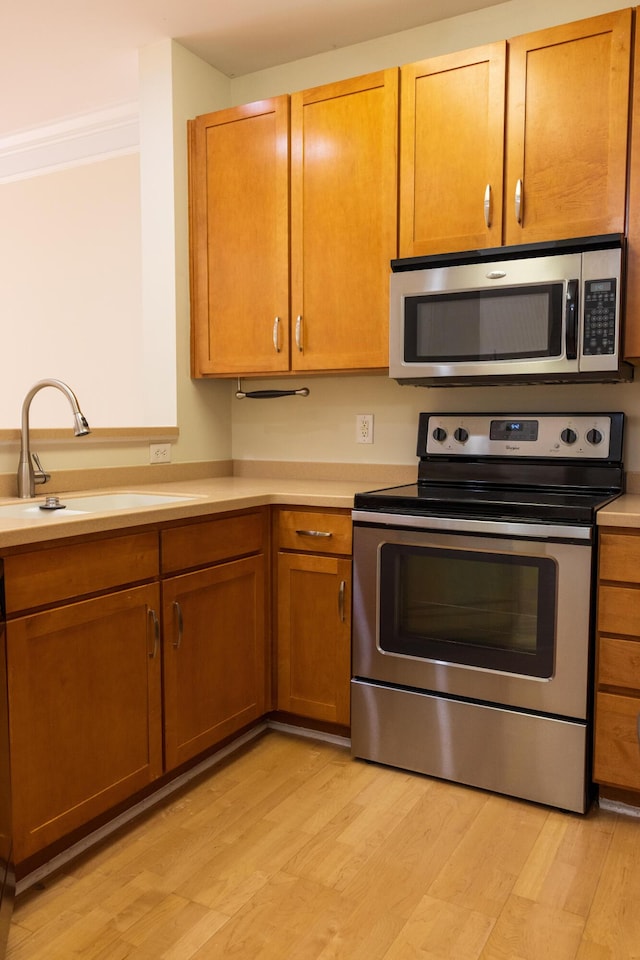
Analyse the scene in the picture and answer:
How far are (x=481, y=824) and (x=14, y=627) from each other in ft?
4.30

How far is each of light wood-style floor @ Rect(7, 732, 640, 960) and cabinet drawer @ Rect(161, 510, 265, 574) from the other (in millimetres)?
679

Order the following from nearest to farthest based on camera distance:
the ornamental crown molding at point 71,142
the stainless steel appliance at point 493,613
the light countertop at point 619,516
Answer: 1. the light countertop at point 619,516
2. the stainless steel appliance at point 493,613
3. the ornamental crown molding at point 71,142

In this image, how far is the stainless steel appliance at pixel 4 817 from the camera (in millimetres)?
1393

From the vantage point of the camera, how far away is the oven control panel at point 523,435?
226 centimetres

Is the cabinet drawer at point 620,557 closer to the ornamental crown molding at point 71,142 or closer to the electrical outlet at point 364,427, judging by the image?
the electrical outlet at point 364,427

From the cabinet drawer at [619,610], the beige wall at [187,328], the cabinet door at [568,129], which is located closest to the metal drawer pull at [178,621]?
the beige wall at [187,328]

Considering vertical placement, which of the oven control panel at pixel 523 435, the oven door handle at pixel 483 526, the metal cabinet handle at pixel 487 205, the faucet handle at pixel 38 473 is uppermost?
the metal cabinet handle at pixel 487 205

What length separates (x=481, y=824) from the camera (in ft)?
6.33

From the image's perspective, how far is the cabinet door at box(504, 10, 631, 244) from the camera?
6.74 feet

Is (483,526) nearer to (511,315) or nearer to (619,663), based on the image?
(619,663)

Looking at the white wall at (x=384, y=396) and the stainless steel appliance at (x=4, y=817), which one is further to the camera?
the white wall at (x=384, y=396)

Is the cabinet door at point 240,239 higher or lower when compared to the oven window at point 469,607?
higher

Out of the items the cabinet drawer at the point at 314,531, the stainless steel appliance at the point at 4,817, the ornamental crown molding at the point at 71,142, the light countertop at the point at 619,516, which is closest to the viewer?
the stainless steel appliance at the point at 4,817

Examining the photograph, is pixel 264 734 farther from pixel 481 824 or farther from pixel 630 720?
pixel 630 720
